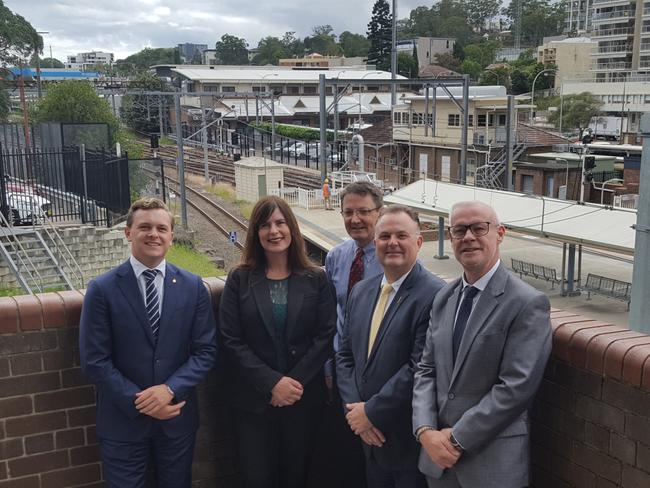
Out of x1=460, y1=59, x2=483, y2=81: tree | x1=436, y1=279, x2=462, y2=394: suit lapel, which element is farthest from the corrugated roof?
x1=436, y1=279, x2=462, y2=394: suit lapel

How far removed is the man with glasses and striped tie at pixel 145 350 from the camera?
351 cm

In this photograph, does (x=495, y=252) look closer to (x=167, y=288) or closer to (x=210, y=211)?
(x=167, y=288)

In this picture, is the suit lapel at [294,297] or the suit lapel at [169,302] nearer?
the suit lapel at [169,302]

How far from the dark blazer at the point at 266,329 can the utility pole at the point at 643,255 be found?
13.2ft

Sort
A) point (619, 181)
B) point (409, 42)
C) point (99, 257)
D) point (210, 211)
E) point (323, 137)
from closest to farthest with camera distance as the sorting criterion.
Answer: point (99, 257), point (323, 137), point (210, 211), point (619, 181), point (409, 42)

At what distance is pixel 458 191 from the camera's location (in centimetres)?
2455

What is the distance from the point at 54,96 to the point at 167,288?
29383 millimetres

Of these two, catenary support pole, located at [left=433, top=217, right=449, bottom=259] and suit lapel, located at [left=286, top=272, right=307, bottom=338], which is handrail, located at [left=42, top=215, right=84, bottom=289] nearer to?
suit lapel, located at [left=286, top=272, right=307, bottom=338]

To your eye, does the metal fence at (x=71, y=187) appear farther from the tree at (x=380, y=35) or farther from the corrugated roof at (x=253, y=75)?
the tree at (x=380, y=35)

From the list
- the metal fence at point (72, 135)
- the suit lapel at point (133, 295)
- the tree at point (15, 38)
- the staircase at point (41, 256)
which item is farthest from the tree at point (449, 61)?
the suit lapel at point (133, 295)

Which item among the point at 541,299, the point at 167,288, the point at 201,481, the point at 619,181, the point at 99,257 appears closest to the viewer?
the point at 541,299

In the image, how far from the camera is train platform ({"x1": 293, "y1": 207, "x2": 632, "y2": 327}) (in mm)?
18250

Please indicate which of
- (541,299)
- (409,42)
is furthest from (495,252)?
(409,42)

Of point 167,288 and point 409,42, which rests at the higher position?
point 409,42
